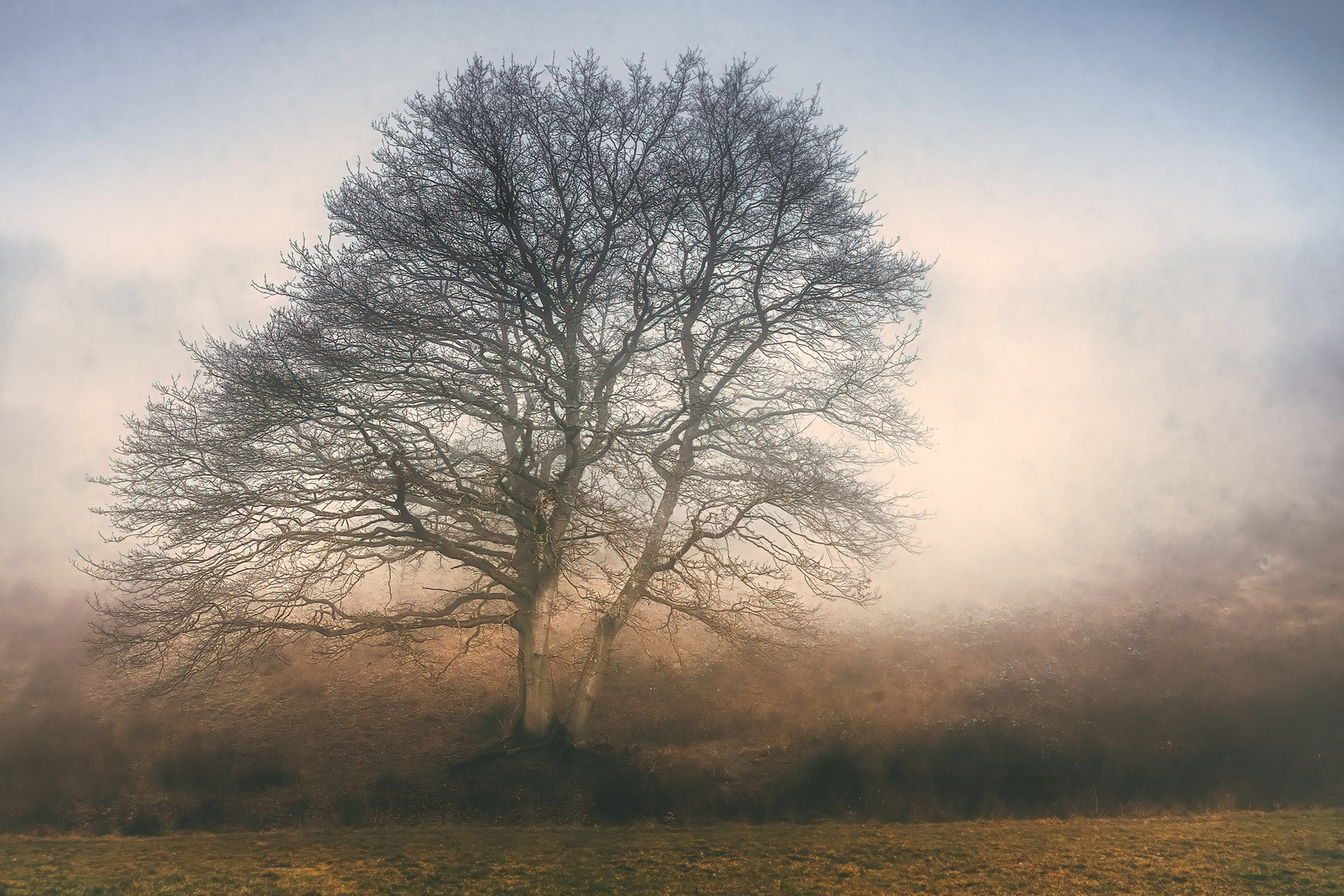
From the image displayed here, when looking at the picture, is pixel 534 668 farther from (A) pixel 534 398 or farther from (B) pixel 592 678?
(A) pixel 534 398

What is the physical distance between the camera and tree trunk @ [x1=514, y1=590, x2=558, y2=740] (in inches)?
402

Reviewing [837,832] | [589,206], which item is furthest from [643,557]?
[589,206]

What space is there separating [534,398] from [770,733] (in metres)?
6.33

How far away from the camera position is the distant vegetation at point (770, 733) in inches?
372

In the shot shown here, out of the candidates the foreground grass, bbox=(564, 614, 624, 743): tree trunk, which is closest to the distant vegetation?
bbox=(564, 614, 624, 743): tree trunk

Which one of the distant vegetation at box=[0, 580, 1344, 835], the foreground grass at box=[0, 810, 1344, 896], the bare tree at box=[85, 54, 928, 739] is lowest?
the foreground grass at box=[0, 810, 1344, 896]

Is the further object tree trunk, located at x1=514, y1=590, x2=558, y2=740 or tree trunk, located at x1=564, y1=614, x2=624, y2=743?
tree trunk, located at x1=564, y1=614, x2=624, y2=743

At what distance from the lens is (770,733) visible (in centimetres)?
1120

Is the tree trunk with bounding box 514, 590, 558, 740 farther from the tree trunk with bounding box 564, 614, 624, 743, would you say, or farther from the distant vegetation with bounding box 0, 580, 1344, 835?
the distant vegetation with bounding box 0, 580, 1344, 835

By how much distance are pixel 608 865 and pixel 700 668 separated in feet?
19.8

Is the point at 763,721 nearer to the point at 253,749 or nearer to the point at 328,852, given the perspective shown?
the point at 328,852

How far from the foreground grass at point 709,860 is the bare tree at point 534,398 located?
218 centimetres

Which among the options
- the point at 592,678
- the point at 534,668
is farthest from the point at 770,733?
the point at 534,668

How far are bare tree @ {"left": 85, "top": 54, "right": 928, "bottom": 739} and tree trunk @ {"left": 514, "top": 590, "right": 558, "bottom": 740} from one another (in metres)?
0.05
